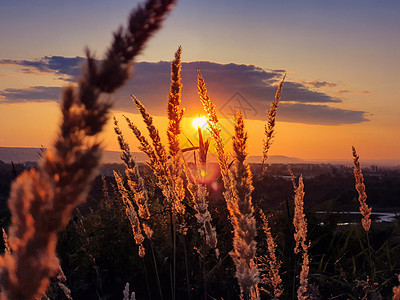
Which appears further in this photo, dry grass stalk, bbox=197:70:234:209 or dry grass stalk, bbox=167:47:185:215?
dry grass stalk, bbox=167:47:185:215

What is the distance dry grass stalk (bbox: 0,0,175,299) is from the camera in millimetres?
932

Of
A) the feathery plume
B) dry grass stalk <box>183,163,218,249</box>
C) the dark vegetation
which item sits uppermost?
the feathery plume

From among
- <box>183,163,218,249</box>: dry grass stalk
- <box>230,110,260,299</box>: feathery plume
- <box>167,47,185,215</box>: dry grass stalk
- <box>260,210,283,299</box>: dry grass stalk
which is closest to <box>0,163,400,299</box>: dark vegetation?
<box>260,210,283,299</box>: dry grass stalk

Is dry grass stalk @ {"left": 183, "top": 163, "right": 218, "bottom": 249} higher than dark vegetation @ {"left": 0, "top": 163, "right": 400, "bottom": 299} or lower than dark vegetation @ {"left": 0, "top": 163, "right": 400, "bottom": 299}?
higher

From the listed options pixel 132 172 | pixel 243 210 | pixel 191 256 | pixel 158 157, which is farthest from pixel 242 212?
pixel 191 256

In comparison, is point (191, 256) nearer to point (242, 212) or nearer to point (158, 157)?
point (158, 157)

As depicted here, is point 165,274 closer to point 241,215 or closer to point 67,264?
point 67,264

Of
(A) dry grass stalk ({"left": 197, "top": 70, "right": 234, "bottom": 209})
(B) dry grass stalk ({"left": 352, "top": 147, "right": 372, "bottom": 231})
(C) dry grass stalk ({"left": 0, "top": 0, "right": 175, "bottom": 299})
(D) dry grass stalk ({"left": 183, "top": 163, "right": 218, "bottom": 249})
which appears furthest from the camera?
(B) dry grass stalk ({"left": 352, "top": 147, "right": 372, "bottom": 231})

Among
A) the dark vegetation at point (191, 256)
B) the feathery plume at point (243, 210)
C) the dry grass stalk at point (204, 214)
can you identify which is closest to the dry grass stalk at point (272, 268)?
the dry grass stalk at point (204, 214)

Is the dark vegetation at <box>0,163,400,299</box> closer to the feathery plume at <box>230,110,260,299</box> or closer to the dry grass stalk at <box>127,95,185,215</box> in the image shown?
the dry grass stalk at <box>127,95,185,215</box>

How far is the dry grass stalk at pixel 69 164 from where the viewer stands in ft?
3.06

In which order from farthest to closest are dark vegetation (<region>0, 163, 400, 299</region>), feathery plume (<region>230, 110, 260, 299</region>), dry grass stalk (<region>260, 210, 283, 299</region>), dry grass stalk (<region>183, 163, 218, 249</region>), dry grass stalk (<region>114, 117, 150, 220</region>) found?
dark vegetation (<region>0, 163, 400, 299</region>) < dry grass stalk (<region>114, 117, 150, 220</region>) < dry grass stalk (<region>260, 210, 283, 299</region>) < dry grass stalk (<region>183, 163, 218, 249</region>) < feathery plume (<region>230, 110, 260, 299</region>)

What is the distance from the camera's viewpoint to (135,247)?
23.7ft

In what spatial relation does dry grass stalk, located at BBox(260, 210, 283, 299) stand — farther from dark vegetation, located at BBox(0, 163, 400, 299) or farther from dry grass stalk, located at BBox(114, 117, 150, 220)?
dark vegetation, located at BBox(0, 163, 400, 299)
